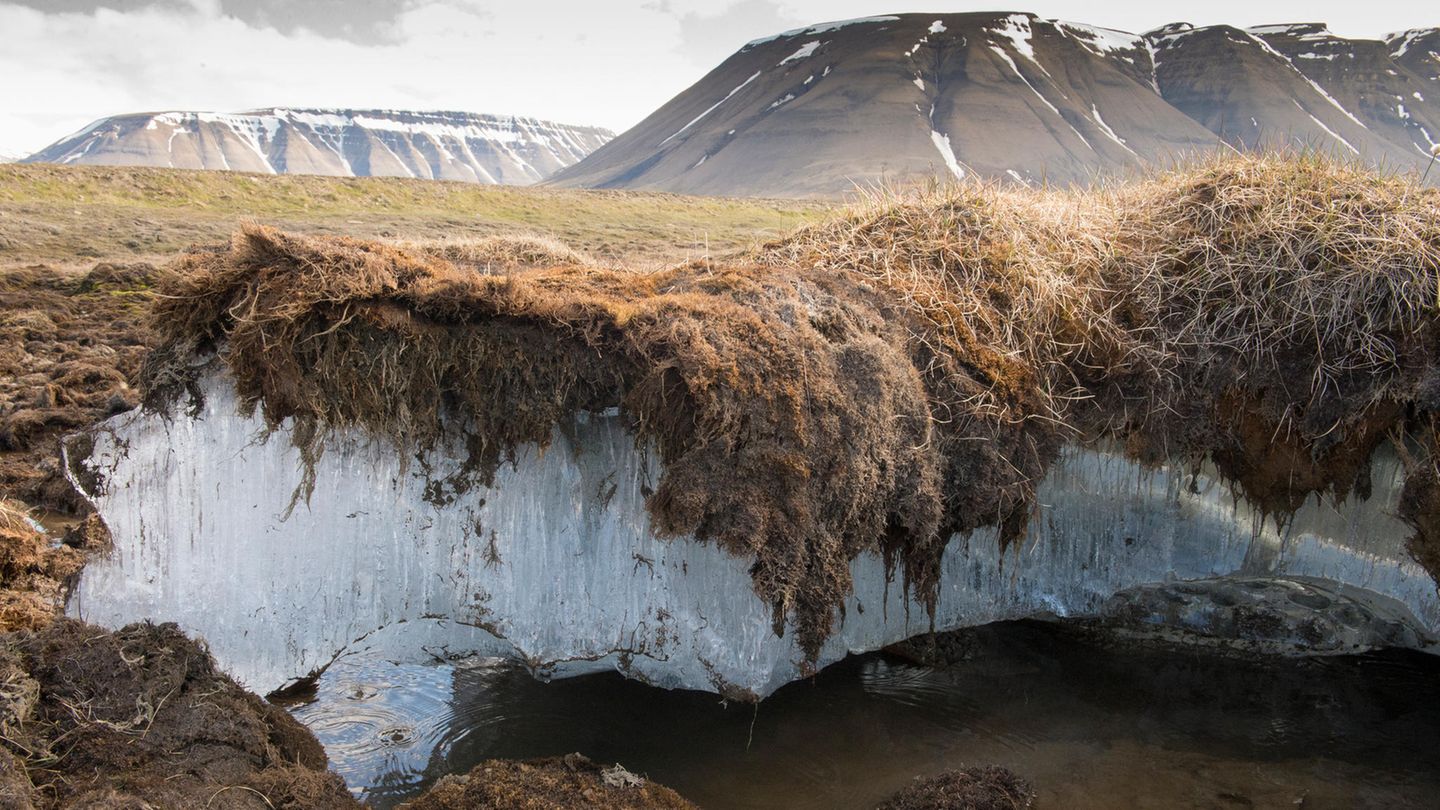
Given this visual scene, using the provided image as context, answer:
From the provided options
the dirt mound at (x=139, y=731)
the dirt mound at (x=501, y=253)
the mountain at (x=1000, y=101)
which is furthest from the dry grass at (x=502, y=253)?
the mountain at (x=1000, y=101)

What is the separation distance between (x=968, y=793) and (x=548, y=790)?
6.45 feet

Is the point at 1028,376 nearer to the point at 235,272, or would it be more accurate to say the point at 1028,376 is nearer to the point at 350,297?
the point at 350,297

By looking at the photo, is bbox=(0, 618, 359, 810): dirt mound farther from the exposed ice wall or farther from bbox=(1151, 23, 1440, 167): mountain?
bbox=(1151, 23, 1440, 167): mountain

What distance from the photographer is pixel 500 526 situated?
4844 mm

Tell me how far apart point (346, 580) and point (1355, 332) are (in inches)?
220

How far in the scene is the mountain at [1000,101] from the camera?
135 metres

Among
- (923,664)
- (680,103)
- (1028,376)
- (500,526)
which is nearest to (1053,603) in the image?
(923,664)

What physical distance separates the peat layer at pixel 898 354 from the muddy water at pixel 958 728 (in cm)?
82

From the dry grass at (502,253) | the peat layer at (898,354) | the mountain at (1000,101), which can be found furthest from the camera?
the mountain at (1000,101)

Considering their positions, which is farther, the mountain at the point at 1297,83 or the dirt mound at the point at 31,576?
the mountain at the point at 1297,83

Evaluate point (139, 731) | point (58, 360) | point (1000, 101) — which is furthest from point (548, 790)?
point (1000, 101)

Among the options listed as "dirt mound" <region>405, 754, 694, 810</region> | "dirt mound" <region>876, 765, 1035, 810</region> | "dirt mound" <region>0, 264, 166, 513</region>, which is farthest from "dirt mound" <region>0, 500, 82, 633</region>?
"dirt mound" <region>876, 765, 1035, 810</region>

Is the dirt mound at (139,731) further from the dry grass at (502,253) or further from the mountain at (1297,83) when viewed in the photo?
the mountain at (1297,83)

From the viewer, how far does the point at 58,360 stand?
10.7 metres
